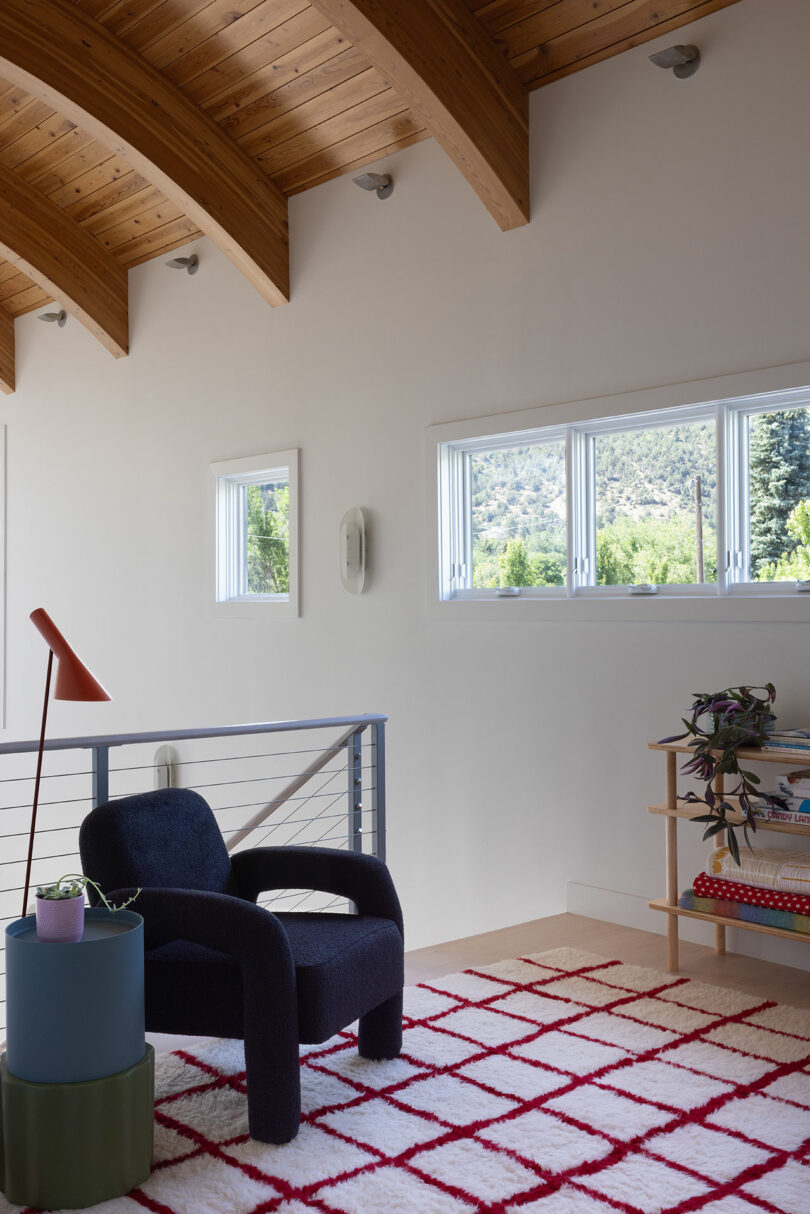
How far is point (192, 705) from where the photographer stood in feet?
20.9

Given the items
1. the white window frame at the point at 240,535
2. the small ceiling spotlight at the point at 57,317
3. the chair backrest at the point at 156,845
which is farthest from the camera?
the small ceiling spotlight at the point at 57,317

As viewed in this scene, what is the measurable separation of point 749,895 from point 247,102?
3986mm

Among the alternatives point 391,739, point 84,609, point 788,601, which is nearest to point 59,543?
point 84,609

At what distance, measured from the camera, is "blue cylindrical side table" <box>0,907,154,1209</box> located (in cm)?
219

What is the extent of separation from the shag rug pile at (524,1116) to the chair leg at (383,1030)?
4 cm

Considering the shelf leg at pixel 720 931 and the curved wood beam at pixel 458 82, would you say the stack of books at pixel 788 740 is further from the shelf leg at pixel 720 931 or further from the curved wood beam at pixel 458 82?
the curved wood beam at pixel 458 82

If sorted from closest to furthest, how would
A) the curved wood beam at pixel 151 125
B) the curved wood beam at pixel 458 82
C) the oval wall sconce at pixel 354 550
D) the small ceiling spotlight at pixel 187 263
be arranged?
the curved wood beam at pixel 458 82, the curved wood beam at pixel 151 125, the oval wall sconce at pixel 354 550, the small ceiling spotlight at pixel 187 263

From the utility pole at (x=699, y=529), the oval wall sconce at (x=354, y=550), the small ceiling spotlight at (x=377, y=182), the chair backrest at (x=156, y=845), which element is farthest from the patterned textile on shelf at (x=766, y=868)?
the small ceiling spotlight at (x=377, y=182)

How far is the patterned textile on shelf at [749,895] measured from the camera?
3.26m

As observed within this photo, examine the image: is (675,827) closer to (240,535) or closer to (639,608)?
(639,608)

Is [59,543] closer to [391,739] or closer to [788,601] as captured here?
[391,739]

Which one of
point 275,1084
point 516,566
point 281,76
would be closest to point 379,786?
point 516,566

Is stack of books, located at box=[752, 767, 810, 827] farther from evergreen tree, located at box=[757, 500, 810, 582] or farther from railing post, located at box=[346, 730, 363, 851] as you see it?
railing post, located at box=[346, 730, 363, 851]

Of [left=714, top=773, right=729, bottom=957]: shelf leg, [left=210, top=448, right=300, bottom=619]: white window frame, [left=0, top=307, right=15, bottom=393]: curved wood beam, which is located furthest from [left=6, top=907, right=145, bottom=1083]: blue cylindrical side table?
[left=0, top=307, right=15, bottom=393]: curved wood beam
